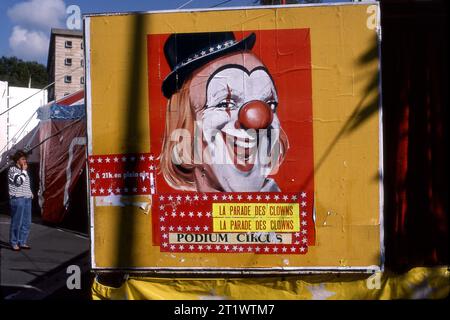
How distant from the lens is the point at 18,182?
8.65m

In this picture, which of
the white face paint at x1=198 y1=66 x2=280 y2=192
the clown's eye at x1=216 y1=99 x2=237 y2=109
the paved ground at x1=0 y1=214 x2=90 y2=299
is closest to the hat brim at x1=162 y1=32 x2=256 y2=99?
the white face paint at x1=198 y1=66 x2=280 y2=192

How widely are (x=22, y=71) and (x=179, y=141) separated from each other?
5596 cm

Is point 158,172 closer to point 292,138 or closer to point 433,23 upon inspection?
→ point 292,138

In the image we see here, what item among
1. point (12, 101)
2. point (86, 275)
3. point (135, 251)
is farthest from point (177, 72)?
point (12, 101)

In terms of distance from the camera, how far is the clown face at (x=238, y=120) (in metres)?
4.57

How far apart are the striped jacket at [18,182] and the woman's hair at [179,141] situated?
16.4 ft

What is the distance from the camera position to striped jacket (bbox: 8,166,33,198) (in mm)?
8648

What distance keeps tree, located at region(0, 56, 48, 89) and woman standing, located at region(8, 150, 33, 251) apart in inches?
1875

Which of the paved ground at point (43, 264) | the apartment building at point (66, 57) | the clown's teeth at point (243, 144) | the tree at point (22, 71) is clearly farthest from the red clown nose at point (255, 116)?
the tree at point (22, 71)

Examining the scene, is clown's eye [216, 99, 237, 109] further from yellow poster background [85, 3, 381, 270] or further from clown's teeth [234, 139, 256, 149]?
yellow poster background [85, 3, 381, 270]

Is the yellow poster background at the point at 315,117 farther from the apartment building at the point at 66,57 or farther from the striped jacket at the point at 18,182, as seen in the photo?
the apartment building at the point at 66,57

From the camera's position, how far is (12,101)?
44.4 ft

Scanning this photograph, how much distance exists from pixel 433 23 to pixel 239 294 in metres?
3.14

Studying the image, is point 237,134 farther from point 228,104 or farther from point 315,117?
point 315,117
